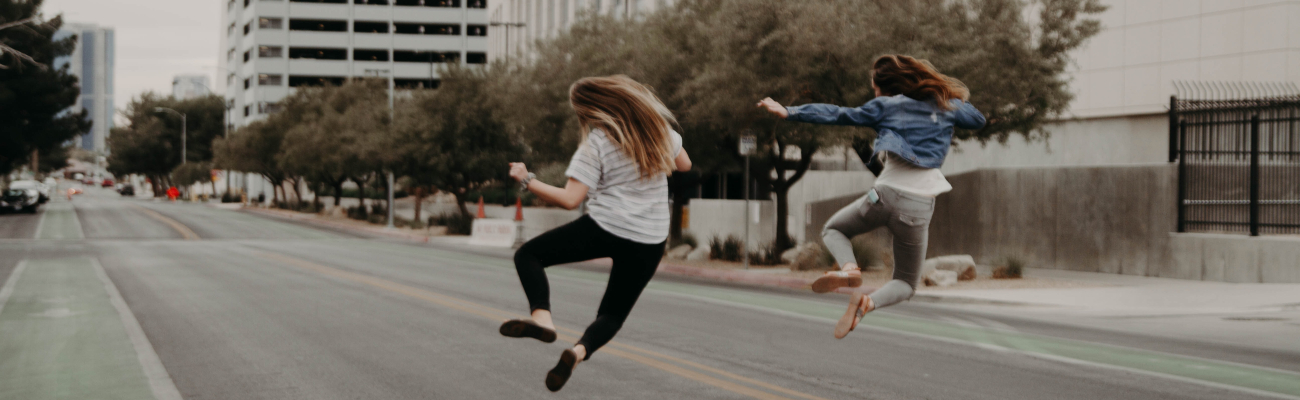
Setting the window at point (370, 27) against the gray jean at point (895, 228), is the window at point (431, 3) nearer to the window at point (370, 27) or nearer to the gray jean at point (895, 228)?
the window at point (370, 27)

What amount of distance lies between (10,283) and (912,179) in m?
17.6

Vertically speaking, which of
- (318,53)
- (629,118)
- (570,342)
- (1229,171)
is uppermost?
(318,53)

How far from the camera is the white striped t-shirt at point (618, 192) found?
428 centimetres

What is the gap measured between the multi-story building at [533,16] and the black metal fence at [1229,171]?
28.3m

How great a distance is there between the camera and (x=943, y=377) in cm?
848

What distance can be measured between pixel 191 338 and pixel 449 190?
29894mm

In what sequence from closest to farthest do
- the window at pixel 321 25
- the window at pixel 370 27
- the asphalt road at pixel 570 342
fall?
1. the asphalt road at pixel 570 342
2. the window at pixel 370 27
3. the window at pixel 321 25

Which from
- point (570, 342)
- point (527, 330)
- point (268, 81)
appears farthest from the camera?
point (268, 81)

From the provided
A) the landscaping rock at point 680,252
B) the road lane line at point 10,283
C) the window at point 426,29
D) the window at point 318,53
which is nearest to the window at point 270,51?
the window at point 318,53

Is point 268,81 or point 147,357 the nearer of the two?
point 147,357

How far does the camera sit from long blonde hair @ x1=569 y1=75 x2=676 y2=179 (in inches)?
168

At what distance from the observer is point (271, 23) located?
108 meters

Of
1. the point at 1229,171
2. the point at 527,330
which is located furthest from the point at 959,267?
the point at 527,330

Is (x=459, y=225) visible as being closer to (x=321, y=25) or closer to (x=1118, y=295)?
(x=1118, y=295)
